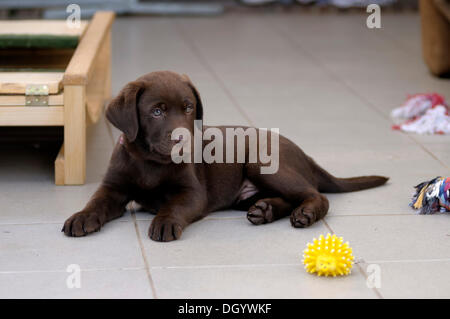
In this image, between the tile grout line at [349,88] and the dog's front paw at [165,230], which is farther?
the tile grout line at [349,88]

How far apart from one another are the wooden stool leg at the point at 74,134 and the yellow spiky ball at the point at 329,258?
1537 mm

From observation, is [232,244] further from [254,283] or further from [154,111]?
[154,111]

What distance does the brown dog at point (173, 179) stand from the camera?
3.50 metres

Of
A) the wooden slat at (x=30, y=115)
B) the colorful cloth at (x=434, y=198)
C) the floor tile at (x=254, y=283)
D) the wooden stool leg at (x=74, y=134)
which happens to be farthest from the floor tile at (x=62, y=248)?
the colorful cloth at (x=434, y=198)

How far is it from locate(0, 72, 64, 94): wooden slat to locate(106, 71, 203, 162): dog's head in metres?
0.74

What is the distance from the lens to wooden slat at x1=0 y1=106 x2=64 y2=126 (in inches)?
166

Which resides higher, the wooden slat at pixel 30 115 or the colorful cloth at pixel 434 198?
the wooden slat at pixel 30 115

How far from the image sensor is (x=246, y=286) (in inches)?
118

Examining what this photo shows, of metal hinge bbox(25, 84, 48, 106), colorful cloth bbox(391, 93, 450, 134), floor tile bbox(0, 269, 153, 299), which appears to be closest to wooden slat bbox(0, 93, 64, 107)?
metal hinge bbox(25, 84, 48, 106)

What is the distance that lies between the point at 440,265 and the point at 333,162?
1.50 m

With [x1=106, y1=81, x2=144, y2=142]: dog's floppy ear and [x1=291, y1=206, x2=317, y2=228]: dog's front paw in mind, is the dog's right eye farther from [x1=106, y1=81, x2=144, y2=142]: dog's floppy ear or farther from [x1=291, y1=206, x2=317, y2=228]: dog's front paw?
[x1=291, y1=206, x2=317, y2=228]: dog's front paw

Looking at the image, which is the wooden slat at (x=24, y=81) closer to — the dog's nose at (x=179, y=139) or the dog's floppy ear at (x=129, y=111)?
the dog's floppy ear at (x=129, y=111)
